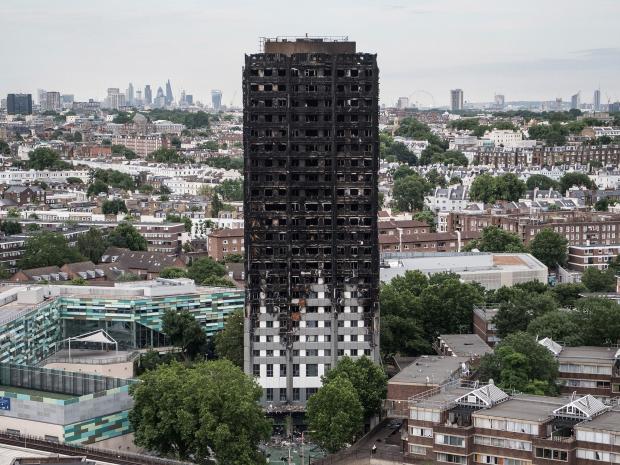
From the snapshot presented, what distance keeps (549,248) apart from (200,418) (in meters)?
49.3

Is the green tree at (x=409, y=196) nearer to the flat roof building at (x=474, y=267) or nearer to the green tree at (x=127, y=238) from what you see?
the green tree at (x=127, y=238)

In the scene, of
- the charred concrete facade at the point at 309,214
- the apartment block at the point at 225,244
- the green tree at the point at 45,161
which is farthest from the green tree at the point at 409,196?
the charred concrete facade at the point at 309,214

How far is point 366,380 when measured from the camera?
161 feet

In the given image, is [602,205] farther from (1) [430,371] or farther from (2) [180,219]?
(1) [430,371]

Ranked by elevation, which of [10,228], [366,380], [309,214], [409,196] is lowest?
[366,380]

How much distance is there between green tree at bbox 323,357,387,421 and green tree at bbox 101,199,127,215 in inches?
2533

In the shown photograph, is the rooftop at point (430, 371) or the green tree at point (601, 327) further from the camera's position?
the green tree at point (601, 327)

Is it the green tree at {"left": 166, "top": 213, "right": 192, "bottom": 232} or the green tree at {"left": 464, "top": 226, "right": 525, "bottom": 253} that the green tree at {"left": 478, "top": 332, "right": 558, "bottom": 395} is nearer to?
the green tree at {"left": 464, "top": 226, "right": 525, "bottom": 253}

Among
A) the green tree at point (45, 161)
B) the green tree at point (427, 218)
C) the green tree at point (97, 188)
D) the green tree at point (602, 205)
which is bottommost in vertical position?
the green tree at point (427, 218)

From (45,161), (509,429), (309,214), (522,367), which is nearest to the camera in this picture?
(509,429)

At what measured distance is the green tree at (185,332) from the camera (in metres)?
60.2

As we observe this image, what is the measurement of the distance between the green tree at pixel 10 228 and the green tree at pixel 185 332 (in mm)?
40260

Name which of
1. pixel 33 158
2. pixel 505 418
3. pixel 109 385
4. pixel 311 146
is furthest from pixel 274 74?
pixel 33 158

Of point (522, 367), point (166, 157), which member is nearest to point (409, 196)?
point (166, 157)
